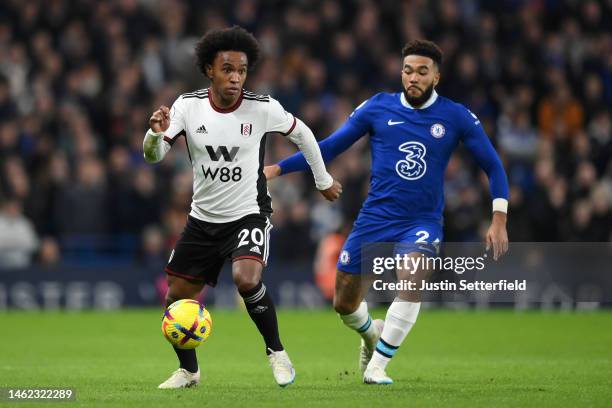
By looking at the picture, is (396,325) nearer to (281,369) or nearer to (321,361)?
(281,369)

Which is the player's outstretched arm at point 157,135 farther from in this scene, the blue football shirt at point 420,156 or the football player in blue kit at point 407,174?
the blue football shirt at point 420,156

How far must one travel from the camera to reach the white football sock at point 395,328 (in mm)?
9281

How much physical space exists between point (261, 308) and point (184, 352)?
0.72 metres

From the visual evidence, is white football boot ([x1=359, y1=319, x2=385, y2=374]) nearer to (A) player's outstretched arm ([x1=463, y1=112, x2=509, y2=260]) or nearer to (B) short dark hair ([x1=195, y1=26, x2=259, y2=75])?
(A) player's outstretched arm ([x1=463, y1=112, x2=509, y2=260])

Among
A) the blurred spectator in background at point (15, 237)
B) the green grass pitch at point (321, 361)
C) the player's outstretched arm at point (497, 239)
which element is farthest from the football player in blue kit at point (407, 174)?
the blurred spectator in background at point (15, 237)

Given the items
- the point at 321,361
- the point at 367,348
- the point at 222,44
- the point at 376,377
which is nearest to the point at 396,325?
the point at 376,377

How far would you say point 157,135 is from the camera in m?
8.61

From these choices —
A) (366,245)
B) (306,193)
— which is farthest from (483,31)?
(366,245)

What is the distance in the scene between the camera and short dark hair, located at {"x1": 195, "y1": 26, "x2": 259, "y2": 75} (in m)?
9.06

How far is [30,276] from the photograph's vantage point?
19625 millimetres

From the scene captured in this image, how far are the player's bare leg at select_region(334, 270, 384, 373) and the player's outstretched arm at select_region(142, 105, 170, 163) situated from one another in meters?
1.95

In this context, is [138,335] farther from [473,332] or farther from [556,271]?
[556,271]

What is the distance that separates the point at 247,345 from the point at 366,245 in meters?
4.63

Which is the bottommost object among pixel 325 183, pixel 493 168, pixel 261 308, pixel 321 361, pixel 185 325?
pixel 321 361
